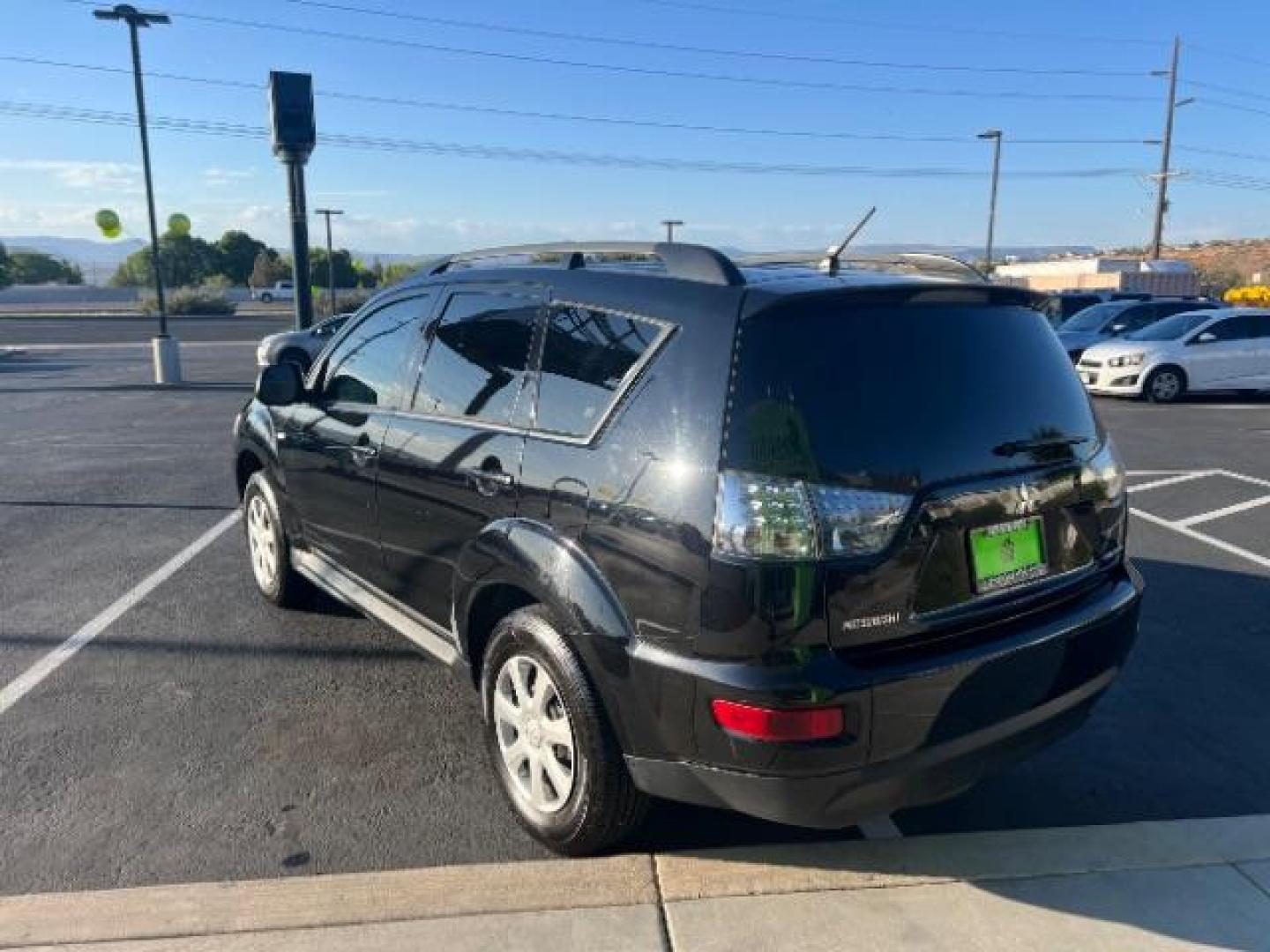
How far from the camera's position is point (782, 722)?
2.32 meters

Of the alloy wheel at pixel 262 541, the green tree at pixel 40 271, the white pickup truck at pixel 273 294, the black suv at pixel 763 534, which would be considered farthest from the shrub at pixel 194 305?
the black suv at pixel 763 534

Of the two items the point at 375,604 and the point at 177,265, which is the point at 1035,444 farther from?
the point at 177,265

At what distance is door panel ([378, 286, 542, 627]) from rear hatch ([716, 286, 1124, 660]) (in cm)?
92

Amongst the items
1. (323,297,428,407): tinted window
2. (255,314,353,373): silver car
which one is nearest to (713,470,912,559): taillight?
(323,297,428,407): tinted window

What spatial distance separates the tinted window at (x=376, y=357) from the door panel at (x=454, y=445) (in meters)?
0.20

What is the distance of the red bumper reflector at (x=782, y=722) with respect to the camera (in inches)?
91.4

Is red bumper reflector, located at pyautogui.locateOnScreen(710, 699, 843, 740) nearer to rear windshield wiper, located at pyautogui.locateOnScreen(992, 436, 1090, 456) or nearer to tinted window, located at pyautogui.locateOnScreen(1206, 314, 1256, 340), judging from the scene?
rear windshield wiper, located at pyautogui.locateOnScreen(992, 436, 1090, 456)

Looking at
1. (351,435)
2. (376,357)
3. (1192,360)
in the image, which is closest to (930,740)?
(351,435)

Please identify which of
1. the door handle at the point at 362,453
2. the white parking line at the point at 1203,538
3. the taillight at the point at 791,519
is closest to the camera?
the taillight at the point at 791,519

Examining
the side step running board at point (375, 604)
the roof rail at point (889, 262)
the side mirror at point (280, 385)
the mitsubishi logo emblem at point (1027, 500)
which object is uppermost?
the roof rail at point (889, 262)

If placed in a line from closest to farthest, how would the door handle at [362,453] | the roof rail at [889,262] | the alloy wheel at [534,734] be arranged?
1. the alloy wheel at [534,734]
2. the roof rail at [889,262]
3. the door handle at [362,453]

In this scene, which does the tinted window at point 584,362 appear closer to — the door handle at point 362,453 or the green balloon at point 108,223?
the door handle at point 362,453

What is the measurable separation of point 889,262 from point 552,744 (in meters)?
2.05

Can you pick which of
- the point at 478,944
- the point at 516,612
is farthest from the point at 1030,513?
the point at 478,944
